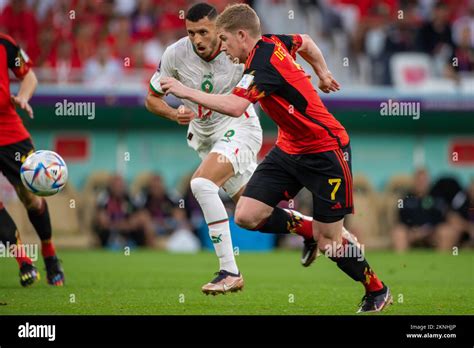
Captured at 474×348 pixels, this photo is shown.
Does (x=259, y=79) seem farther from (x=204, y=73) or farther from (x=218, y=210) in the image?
(x=204, y=73)

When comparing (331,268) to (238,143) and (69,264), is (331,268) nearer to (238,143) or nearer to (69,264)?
(69,264)

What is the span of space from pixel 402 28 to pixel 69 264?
31.0 ft

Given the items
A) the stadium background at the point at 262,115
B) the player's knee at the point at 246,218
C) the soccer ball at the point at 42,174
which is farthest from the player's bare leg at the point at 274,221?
the stadium background at the point at 262,115

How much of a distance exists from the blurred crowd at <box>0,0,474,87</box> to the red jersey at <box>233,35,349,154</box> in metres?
11.1

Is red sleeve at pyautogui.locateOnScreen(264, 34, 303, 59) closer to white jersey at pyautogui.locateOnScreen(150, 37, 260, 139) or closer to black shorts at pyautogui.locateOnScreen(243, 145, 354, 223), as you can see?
black shorts at pyautogui.locateOnScreen(243, 145, 354, 223)

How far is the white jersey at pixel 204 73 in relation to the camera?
9508 millimetres

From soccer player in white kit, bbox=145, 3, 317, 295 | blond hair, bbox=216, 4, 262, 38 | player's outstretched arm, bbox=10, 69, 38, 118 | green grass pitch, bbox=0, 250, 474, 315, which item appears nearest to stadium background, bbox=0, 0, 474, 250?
green grass pitch, bbox=0, 250, 474, 315

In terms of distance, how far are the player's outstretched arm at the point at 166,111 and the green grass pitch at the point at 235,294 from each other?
1.70 m

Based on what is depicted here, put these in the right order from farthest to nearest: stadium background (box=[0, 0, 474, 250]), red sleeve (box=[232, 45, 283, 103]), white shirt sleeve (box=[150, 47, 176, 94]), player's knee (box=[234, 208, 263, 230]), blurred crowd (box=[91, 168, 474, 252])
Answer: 1. stadium background (box=[0, 0, 474, 250])
2. blurred crowd (box=[91, 168, 474, 252])
3. white shirt sleeve (box=[150, 47, 176, 94])
4. player's knee (box=[234, 208, 263, 230])
5. red sleeve (box=[232, 45, 283, 103])

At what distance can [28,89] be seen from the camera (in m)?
10.5
